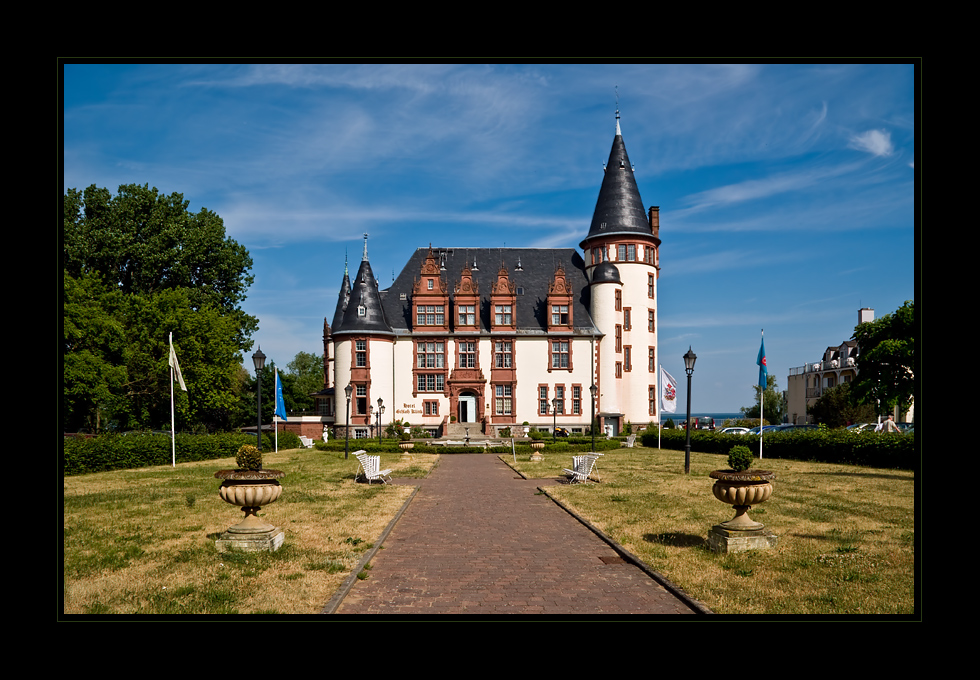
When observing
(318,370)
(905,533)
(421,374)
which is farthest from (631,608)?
(318,370)

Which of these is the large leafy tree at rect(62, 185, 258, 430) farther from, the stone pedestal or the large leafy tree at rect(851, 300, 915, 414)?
the large leafy tree at rect(851, 300, 915, 414)

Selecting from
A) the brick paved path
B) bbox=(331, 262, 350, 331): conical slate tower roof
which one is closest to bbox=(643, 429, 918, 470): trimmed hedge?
the brick paved path

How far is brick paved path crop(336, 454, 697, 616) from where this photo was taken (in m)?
7.37

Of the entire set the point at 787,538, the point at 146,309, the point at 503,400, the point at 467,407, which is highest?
the point at 146,309

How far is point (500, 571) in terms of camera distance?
895 cm

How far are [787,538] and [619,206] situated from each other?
1821 inches

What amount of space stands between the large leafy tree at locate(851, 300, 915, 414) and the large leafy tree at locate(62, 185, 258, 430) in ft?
126

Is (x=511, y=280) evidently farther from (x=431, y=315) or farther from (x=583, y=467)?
(x=583, y=467)

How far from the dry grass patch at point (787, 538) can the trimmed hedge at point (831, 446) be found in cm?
339

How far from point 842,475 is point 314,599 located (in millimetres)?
20904

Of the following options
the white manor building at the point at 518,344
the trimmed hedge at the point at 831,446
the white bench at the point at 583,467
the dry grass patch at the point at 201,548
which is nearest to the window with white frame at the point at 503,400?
the white manor building at the point at 518,344

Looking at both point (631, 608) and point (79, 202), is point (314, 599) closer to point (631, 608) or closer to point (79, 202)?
point (631, 608)

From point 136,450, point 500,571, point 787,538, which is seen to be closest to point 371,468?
point 500,571
